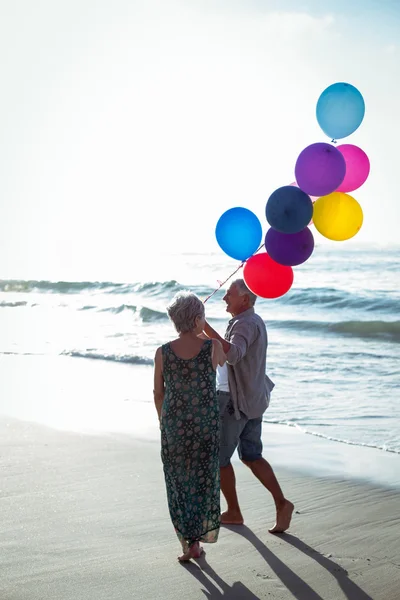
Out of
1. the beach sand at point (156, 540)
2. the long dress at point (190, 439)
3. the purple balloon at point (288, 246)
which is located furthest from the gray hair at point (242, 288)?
the beach sand at point (156, 540)

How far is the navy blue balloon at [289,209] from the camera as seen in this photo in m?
3.88

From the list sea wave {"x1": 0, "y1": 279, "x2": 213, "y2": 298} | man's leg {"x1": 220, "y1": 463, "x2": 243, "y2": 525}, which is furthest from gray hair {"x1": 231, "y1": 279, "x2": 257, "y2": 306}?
sea wave {"x1": 0, "y1": 279, "x2": 213, "y2": 298}

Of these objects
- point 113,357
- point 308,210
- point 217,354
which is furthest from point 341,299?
point 217,354

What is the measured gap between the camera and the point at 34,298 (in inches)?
973

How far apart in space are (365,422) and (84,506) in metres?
3.44

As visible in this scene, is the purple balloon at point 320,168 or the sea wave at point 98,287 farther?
the sea wave at point 98,287

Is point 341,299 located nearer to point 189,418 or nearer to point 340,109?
point 340,109

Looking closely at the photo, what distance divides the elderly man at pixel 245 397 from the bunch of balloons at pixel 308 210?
0.17 metres

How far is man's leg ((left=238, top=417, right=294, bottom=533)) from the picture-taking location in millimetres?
4207

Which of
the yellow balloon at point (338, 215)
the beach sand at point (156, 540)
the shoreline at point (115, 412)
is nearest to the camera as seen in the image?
the beach sand at point (156, 540)

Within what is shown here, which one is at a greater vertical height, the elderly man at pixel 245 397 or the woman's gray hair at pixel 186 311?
the woman's gray hair at pixel 186 311

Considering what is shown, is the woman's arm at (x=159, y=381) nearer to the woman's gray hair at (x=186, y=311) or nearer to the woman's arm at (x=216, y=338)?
the woman's gray hair at (x=186, y=311)

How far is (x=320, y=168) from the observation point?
3869 millimetres

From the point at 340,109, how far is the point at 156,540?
8.16 feet
